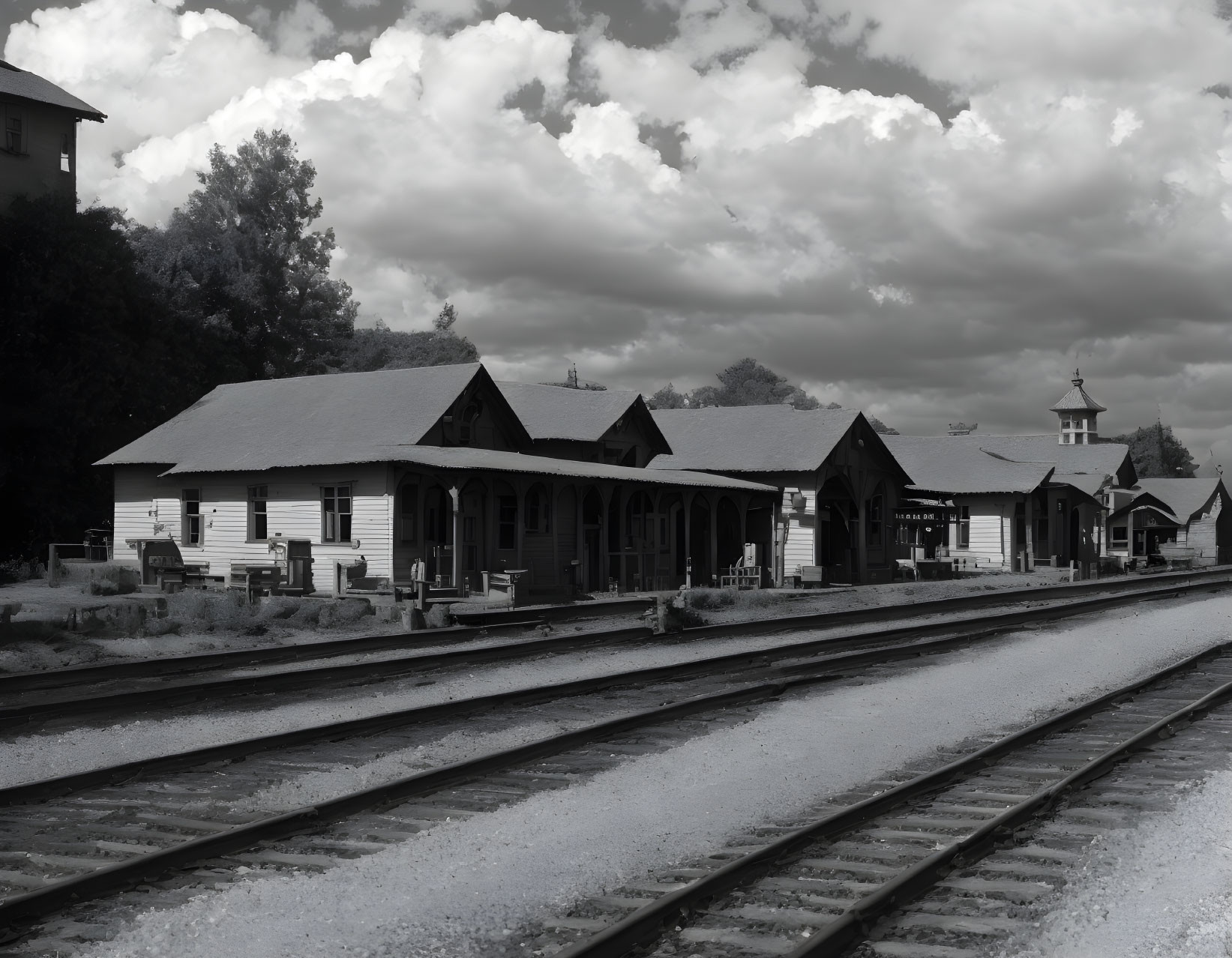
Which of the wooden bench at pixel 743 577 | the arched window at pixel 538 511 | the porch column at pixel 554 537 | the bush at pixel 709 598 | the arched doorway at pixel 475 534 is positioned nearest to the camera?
the bush at pixel 709 598

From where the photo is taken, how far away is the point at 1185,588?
38.5m

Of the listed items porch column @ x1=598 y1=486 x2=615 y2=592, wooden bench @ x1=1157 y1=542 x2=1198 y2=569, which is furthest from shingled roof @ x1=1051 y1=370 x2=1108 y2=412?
porch column @ x1=598 y1=486 x2=615 y2=592

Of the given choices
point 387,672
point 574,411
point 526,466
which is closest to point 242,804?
point 387,672

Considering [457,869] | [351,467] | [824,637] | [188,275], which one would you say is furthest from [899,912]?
[188,275]

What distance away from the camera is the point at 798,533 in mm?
44562

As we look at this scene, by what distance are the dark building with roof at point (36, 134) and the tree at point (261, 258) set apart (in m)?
5.62

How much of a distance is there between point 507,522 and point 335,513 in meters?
4.61

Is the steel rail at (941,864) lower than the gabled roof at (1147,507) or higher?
lower

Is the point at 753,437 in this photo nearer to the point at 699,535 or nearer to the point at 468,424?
the point at 699,535

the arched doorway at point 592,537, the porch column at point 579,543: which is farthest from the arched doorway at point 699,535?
the porch column at point 579,543

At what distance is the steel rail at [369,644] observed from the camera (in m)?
15.6

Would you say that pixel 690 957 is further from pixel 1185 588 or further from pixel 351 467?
pixel 1185 588

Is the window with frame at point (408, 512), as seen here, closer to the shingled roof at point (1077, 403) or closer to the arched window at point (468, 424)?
the arched window at point (468, 424)

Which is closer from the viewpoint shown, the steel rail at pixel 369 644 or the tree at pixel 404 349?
the steel rail at pixel 369 644
